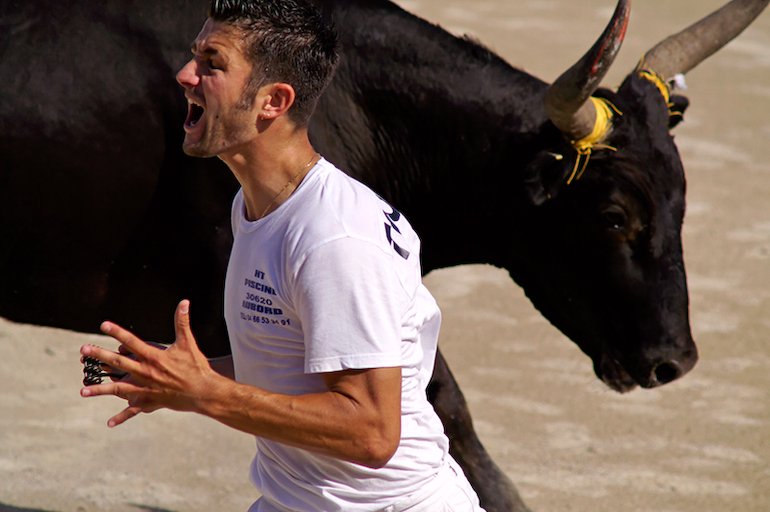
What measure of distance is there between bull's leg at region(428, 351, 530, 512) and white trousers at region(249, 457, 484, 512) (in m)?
1.46

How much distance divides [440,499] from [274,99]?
0.97 meters

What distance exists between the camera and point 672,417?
556 centimetres

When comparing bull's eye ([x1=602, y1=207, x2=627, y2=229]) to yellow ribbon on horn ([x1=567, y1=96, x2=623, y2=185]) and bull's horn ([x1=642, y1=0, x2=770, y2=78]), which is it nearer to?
yellow ribbon on horn ([x1=567, y1=96, x2=623, y2=185])

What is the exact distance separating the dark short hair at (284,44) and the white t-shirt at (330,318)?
0.18 metres

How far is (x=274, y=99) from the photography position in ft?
6.85

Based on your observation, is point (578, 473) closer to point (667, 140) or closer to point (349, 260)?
point (667, 140)

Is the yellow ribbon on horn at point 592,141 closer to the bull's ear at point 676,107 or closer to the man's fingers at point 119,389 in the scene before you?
the bull's ear at point 676,107

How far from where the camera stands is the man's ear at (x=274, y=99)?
207 centimetres

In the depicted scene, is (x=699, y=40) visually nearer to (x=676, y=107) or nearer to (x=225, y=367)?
(x=676, y=107)

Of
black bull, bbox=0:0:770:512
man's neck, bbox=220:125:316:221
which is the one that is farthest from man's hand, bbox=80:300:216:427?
black bull, bbox=0:0:770:512

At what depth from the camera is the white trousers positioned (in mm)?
2174

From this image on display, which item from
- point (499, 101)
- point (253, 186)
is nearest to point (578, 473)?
point (499, 101)

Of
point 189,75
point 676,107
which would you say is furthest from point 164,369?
point 676,107

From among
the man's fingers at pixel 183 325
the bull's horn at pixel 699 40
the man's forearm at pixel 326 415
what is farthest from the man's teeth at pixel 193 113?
the bull's horn at pixel 699 40
